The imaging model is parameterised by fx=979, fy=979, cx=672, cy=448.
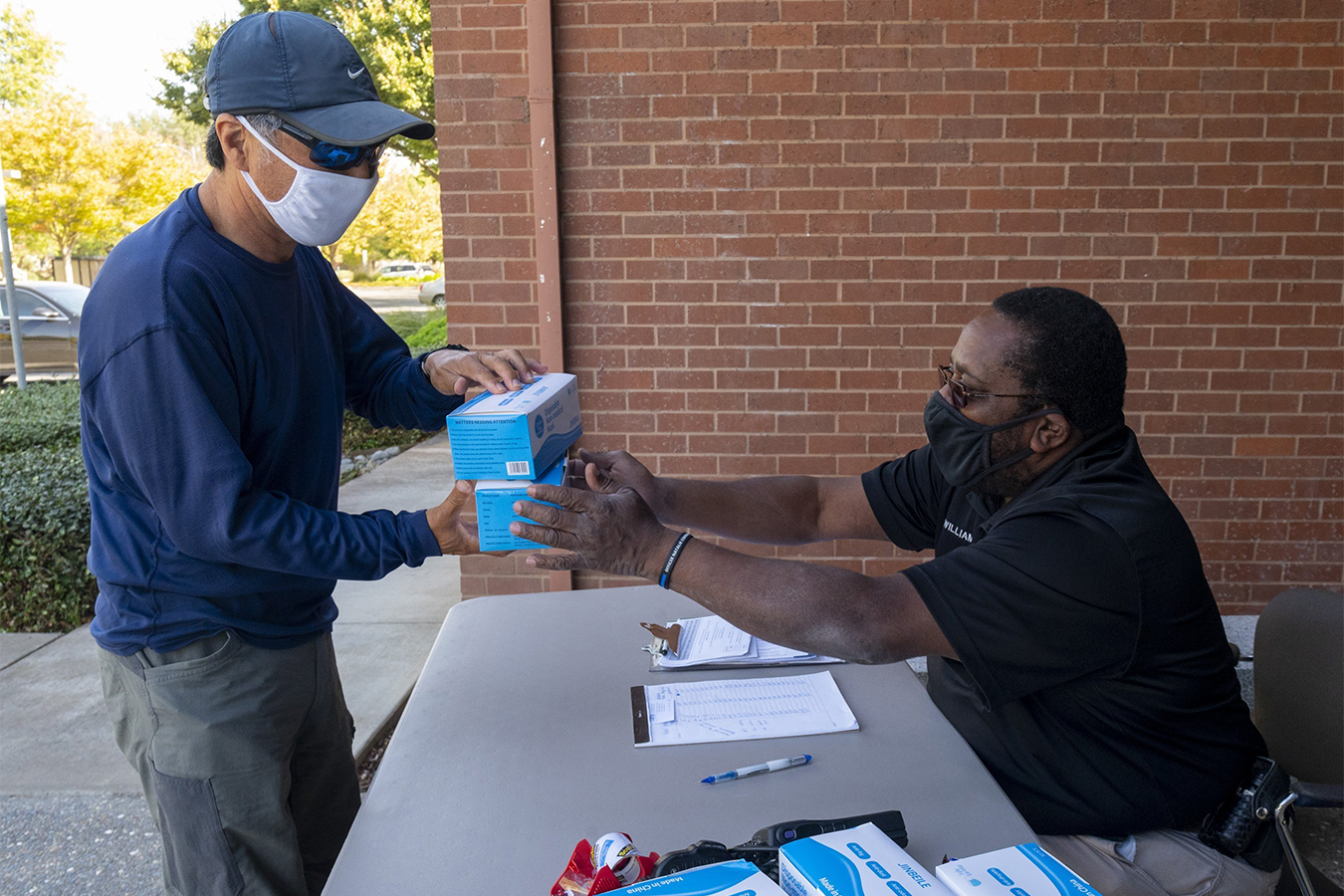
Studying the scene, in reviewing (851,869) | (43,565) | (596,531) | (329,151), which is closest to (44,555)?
(43,565)

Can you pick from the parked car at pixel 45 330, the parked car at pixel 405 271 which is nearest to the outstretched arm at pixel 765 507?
the parked car at pixel 45 330

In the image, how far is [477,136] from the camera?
4270mm

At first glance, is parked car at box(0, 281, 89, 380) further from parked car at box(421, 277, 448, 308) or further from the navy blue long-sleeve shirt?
the navy blue long-sleeve shirt

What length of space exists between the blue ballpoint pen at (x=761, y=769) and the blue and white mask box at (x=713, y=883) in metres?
0.54

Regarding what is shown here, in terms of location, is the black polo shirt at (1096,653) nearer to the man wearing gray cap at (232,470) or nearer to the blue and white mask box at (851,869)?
the blue and white mask box at (851,869)

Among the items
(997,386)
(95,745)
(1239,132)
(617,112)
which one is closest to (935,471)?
(997,386)

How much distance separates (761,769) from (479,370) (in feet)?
3.62

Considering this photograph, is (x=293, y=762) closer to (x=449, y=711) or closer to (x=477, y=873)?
(x=449, y=711)

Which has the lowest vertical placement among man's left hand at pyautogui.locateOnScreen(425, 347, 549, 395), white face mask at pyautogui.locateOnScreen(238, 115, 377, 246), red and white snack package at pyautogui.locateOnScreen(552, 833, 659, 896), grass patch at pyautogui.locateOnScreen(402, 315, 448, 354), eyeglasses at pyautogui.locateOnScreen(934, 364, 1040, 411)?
grass patch at pyautogui.locateOnScreen(402, 315, 448, 354)

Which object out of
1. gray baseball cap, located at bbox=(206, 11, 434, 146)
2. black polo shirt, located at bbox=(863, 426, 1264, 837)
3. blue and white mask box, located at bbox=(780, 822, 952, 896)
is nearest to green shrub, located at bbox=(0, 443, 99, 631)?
gray baseball cap, located at bbox=(206, 11, 434, 146)

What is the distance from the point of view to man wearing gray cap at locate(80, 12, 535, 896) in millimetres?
1762

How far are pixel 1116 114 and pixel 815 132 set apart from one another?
1.30 metres

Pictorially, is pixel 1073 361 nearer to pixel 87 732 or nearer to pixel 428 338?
pixel 87 732

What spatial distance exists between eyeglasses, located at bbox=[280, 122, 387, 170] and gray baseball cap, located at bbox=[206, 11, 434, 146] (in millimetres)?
17
